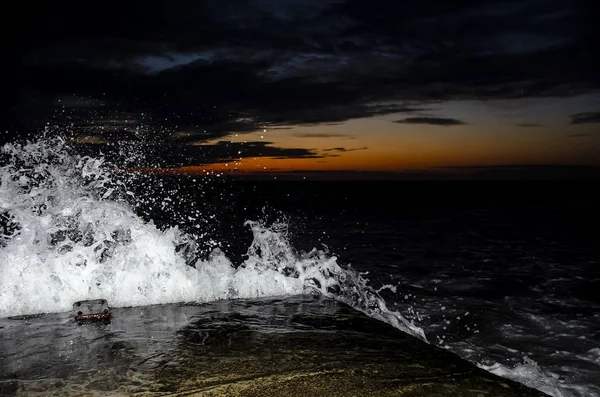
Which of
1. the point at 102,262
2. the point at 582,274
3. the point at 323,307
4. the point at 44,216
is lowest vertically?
the point at 582,274

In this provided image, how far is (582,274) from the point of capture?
30.8ft

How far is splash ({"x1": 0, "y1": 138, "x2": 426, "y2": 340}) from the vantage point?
180 inches

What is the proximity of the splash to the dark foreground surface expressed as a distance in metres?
0.69

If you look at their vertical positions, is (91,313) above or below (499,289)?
above

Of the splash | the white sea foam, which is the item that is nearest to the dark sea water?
the white sea foam

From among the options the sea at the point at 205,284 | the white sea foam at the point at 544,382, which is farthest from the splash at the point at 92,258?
the white sea foam at the point at 544,382

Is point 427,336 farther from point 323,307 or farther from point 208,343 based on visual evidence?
point 208,343

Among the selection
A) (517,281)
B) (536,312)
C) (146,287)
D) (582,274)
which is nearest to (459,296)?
(536,312)

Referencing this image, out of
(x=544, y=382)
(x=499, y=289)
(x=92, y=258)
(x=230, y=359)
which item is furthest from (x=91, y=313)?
(x=499, y=289)

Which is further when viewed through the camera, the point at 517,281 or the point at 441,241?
the point at 441,241

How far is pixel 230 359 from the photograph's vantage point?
2.78 metres

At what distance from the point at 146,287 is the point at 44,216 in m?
1.58

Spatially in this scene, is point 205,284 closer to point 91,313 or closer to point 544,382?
point 91,313

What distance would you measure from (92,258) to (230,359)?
2.87 metres
